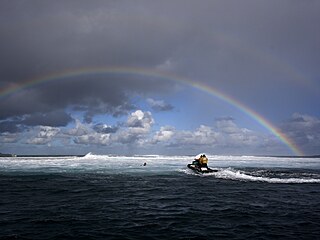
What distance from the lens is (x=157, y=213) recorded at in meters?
21.9

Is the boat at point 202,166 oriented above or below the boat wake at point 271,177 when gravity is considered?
above

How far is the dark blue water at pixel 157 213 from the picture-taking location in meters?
16.7

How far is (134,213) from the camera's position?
858 inches

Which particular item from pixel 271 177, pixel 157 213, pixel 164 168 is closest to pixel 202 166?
pixel 271 177

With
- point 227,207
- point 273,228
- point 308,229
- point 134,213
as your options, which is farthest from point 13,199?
point 308,229

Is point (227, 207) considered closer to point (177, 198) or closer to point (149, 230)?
point (177, 198)

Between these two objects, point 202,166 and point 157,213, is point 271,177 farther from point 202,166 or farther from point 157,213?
point 157,213

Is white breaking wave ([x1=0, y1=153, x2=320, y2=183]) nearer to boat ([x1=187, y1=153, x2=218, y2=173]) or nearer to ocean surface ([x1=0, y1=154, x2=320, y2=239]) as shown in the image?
boat ([x1=187, y1=153, x2=218, y2=173])

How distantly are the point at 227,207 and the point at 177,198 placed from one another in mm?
5494

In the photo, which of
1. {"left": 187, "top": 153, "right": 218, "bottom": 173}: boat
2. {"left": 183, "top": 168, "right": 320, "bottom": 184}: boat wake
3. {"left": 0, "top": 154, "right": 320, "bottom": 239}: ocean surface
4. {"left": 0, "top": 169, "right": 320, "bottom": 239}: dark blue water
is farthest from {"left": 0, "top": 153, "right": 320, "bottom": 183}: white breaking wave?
{"left": 0, "top": 169, "right": 320, "bottom": 239}: dark blue water

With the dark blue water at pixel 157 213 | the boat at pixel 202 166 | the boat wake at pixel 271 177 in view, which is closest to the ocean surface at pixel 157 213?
the dark blue water at pixel 157 213

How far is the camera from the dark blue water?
16.7 metres

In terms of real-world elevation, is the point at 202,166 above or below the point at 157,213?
above

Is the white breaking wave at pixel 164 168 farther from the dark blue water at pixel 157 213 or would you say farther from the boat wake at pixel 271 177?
the dark blue water at pixel 157 213
